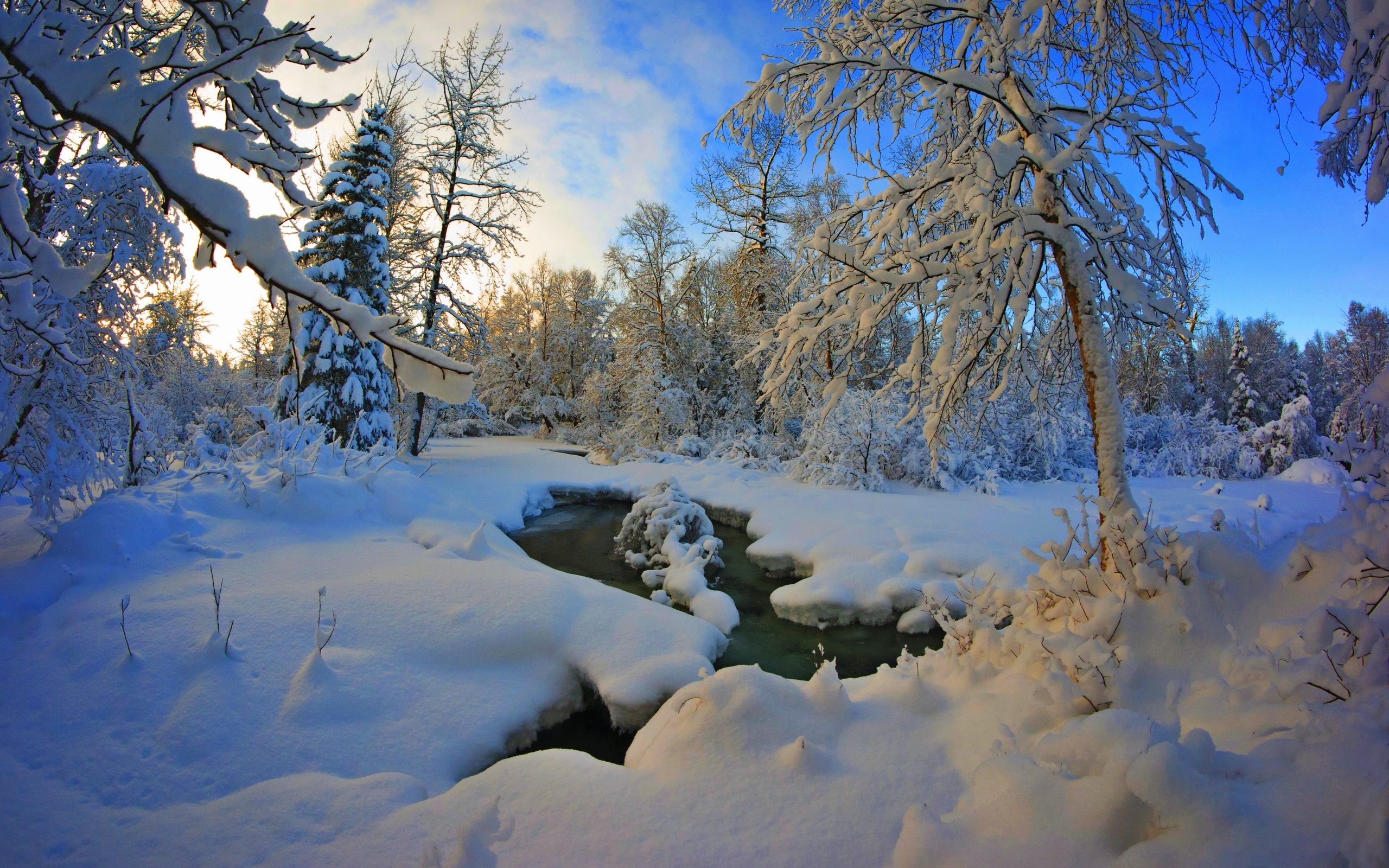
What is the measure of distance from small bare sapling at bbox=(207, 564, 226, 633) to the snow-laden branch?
2.56 m

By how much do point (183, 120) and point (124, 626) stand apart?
3640 millimetres

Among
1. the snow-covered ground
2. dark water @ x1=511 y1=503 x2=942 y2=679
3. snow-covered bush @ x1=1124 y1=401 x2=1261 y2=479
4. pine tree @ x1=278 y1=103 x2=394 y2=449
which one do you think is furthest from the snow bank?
snow-covered bush @ x1=1124 y1=401 x2=1261 y2=479

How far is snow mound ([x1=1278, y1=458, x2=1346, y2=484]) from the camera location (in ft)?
38.4

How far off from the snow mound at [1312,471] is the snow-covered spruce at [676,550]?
12795 millimetres

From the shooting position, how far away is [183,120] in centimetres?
135

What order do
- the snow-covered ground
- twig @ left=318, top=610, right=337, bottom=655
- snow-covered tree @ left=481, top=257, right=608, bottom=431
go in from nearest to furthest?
the snow-covered ground → twig @ left=318, top=610, right=337, bottom=655 → snow-covered tree @ left=481, top=257, right=608, bottom=431

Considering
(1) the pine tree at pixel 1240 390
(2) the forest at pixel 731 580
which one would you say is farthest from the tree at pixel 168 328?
(1) the pine tree at pixel 1240 390

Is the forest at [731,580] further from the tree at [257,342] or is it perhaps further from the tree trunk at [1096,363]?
the tree at [257,342]

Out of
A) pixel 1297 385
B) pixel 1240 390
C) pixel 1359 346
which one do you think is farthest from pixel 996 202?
pixel 1297 385

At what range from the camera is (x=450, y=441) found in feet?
78.5

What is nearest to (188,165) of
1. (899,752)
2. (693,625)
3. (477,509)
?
(899,752)

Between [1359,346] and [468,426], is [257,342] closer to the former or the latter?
[468,426]

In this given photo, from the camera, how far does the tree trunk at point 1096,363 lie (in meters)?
3.71

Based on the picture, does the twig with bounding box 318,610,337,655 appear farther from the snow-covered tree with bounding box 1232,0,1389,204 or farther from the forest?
the snow-covered tree with bounding box 1232,0,1389,204
